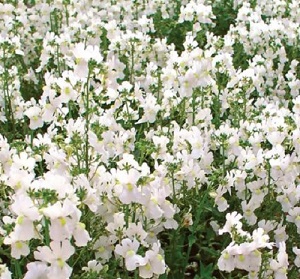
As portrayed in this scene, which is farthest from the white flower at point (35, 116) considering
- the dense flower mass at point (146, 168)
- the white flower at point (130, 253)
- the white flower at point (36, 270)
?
the white flower at point (36, 270)

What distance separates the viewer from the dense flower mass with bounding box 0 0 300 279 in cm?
257

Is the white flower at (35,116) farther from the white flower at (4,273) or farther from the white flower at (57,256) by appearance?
the white flower at (57,256)

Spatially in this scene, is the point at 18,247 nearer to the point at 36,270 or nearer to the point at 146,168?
the point at 36,270

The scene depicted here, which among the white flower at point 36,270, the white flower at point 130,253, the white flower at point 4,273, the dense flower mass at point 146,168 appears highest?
the dense flower mass at point 146,168

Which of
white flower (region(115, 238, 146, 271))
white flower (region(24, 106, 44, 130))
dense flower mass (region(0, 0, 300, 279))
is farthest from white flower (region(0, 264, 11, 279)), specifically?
white flower (region(24, 106, 44, 130))

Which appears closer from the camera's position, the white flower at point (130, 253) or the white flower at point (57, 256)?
the white flower at point (57, 256)

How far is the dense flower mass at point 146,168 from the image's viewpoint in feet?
8.43

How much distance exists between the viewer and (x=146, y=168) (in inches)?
107

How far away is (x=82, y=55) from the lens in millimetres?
2869

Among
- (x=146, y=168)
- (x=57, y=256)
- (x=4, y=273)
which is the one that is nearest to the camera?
(x=57, y=256)

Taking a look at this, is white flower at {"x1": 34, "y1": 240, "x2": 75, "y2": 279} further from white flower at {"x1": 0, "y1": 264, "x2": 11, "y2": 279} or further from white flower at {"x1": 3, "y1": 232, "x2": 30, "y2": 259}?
white flower at {"x1": 0, "y1": 264, "x2": 11, "y2": 279}

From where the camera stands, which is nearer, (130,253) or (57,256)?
(57,256)

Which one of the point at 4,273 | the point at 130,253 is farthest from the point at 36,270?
the point at 130,253

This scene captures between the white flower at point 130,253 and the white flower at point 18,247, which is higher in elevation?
the white flower at point 130,253
